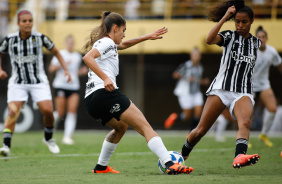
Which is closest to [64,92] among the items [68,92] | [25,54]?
Answer: [68,92]

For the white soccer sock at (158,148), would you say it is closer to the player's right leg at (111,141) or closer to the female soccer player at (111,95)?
the female soccer player at (111,95)

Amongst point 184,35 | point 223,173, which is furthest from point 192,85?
point 223,173

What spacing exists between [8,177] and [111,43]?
6.35 ft

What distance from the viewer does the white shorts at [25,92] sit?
28.2ft

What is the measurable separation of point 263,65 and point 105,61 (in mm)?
5486

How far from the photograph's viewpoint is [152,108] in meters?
19.9

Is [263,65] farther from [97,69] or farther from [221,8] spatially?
[97,69]

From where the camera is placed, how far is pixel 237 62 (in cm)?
650

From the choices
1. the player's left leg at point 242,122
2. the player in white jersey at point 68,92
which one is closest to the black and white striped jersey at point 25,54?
the player in white jersey at point 68,92

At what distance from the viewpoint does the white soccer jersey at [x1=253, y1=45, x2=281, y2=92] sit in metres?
10.6

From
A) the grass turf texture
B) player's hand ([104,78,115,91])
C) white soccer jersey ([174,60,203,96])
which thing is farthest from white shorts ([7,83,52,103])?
white soccer jersey ([174,60,203,96])

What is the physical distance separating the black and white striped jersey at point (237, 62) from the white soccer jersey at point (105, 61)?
1.38 meters

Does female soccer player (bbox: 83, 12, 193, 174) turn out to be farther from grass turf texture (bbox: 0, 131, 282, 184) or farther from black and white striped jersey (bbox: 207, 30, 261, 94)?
black and white striped jersey (bbox: 207, 30, 261, 94)

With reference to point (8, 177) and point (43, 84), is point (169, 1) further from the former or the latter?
point (8, 177)
